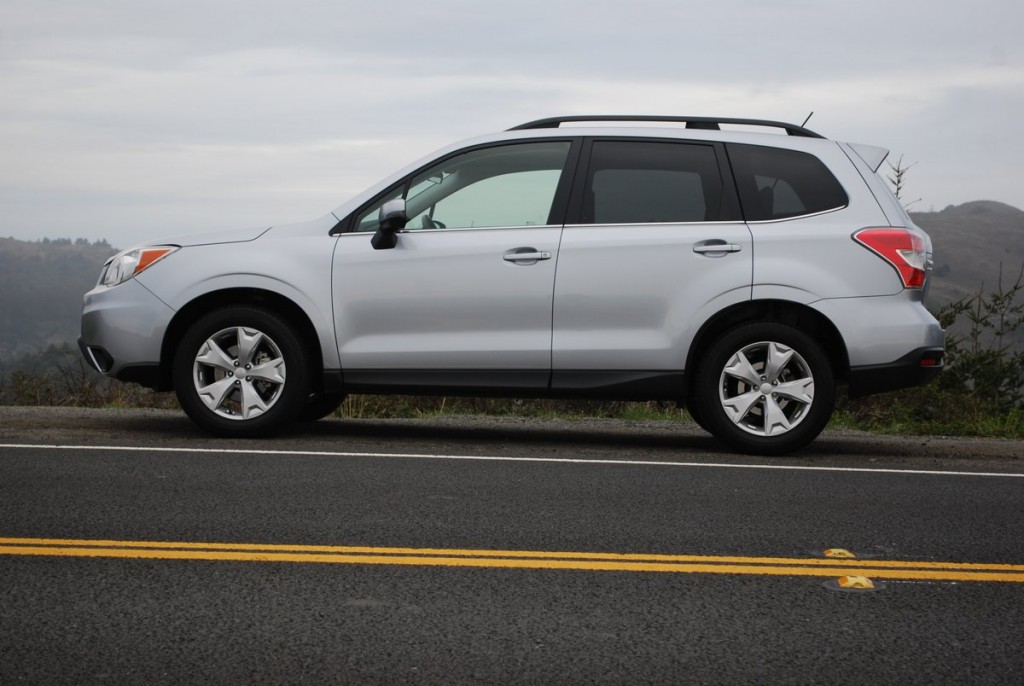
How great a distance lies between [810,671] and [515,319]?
188 inches

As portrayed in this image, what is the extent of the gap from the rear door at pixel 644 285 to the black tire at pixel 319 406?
219cm

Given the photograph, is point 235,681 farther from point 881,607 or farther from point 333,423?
point 333,423

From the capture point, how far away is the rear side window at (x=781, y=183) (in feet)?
27.5

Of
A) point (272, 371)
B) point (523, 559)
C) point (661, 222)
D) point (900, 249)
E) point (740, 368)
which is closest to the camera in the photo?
point (523, 559)

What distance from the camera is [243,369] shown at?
8.55 m

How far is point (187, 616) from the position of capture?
4.27m

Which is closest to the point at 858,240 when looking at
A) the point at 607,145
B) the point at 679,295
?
the point at 679,295

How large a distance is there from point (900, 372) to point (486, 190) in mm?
3054

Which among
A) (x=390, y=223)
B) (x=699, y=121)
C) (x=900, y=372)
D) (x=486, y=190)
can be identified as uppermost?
(x=699, y=121)

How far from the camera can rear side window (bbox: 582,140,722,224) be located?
27.6 ft

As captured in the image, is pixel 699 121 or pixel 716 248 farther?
pixel 699 121

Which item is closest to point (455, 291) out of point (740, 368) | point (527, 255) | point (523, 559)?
point (527, 255)

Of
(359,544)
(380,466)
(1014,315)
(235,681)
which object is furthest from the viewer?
(1014,315)

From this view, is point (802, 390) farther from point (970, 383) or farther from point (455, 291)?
point (970, 383)
